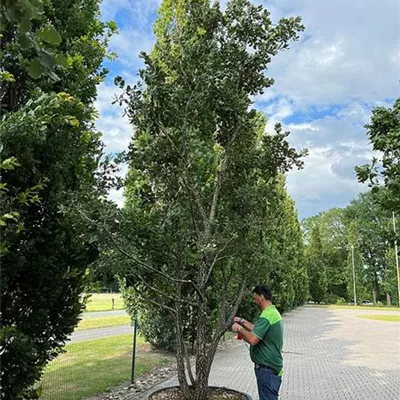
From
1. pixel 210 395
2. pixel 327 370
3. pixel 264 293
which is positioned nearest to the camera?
pixel 264 293

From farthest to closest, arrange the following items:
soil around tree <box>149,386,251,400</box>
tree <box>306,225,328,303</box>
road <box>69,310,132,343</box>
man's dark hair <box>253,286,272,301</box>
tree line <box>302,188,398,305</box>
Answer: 1. tree line <box>302,188,398,305</box>
2. tree <box>306,225,328,303</box>
3. road <box>69,310,132,343</box>
4. soil around tree <box>149,386,251,400</box>
5. man's dark hair <box>253,286,272,301</box>

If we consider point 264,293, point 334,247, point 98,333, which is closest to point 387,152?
point 264,293

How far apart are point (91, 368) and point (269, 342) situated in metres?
5.49

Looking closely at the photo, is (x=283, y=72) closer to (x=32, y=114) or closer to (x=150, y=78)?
(x=150, y=78)

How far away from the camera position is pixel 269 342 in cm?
437

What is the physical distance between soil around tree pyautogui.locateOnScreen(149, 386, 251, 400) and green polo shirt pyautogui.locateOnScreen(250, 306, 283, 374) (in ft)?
2.80

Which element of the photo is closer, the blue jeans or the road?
the blue jeans

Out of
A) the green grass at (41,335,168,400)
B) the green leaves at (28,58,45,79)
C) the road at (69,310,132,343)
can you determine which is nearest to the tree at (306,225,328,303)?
the road at (69,310,132,343)

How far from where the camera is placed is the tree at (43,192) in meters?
3.50

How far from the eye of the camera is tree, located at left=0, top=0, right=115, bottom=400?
3.50m

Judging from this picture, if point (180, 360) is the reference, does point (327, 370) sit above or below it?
below

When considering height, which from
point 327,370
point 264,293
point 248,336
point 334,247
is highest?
point 334,247

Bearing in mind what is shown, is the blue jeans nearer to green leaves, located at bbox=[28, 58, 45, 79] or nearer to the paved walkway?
the paved walkway

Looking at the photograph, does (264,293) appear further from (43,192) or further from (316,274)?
(316,274)
